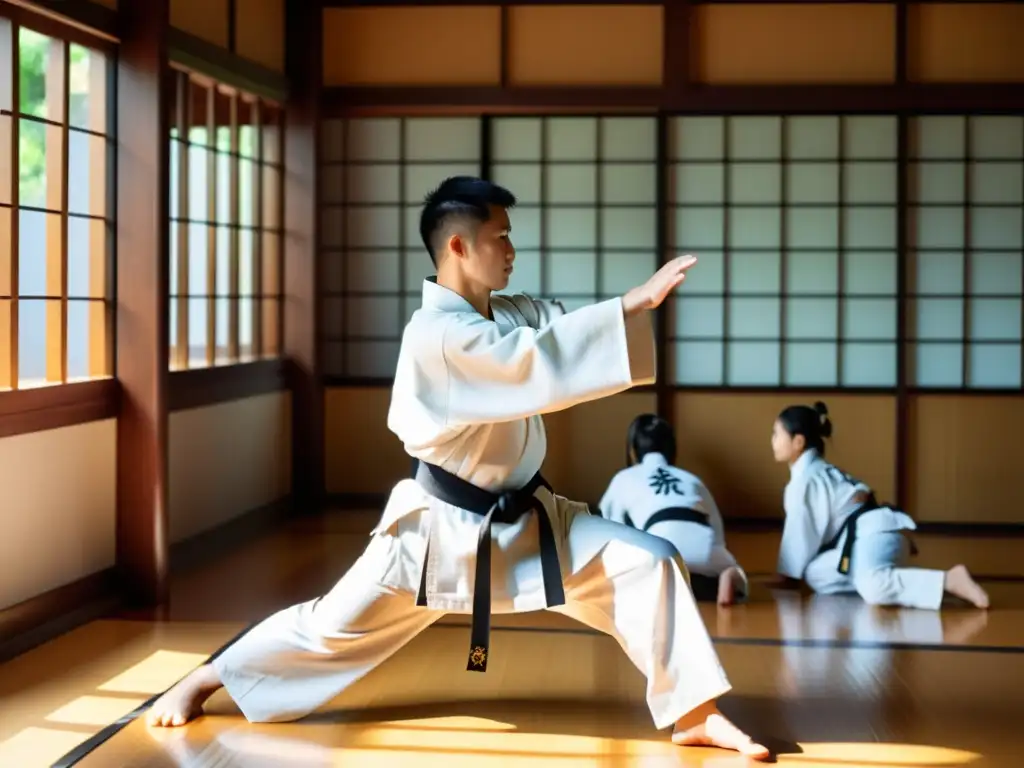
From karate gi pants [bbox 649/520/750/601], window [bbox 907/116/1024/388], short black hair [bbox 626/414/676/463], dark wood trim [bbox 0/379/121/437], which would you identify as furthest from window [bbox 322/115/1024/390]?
dark wood trim [bbox 0/379/121/437]

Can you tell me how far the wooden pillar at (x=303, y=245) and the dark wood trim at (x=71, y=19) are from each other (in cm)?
215

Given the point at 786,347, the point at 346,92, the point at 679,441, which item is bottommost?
the point at 679,441

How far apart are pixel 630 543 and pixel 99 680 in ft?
5.01

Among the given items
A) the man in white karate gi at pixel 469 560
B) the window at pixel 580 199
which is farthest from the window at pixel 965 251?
the man in white karate gi at pixel 469 560

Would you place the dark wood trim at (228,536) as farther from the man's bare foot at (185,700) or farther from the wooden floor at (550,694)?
the man's bare foot at (185,700)

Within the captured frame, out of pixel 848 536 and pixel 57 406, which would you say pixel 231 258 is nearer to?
pixel 57 406

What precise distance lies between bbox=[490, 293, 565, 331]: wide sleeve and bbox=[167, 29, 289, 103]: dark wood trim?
2.25m

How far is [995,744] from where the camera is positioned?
319 centimetres

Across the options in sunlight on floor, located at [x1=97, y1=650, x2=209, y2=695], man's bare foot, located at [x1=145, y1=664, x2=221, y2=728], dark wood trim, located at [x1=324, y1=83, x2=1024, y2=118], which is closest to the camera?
man's bare foot, located at [x1=145, y1=664, x2=221, y2=728]

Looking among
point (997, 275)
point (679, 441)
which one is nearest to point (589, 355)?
point (679, 441)

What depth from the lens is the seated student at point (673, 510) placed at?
4906 mm

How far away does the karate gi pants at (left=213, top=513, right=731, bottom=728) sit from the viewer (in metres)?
3.11

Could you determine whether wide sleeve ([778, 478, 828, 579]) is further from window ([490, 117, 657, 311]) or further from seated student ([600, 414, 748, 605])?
window ([490, 117, 657, 311])

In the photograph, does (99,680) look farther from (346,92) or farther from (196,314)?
(346,92)
